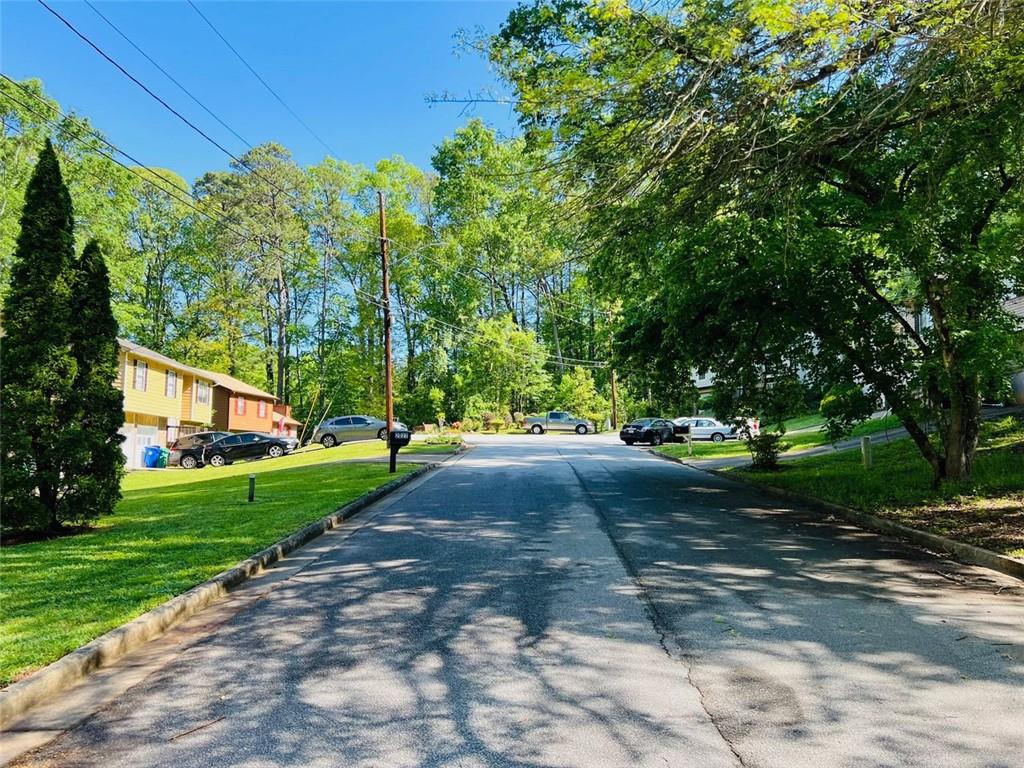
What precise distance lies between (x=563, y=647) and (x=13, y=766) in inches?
119

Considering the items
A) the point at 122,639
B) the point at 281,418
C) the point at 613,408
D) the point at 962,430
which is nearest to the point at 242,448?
the point at 281,418

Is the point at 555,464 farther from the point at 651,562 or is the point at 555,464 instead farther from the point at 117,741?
the point at 117,741

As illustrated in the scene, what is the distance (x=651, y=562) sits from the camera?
7055mm

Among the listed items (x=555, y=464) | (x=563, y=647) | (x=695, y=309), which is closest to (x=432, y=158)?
(x=555, y=464)

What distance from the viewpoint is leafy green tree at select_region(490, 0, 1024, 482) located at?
6.74 metres

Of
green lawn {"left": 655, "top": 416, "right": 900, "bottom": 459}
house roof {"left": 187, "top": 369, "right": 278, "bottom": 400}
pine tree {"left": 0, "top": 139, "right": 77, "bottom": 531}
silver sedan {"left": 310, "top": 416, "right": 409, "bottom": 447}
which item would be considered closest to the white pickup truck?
silver sedan {"left": 310, "top": 416, "right": 409, "bottom": 447}

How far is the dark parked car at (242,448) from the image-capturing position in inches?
1216

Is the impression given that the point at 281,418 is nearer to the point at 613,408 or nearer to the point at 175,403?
the point at 175,403

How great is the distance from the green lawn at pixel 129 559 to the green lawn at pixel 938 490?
833 centimetres

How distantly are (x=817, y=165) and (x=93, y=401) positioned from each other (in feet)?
36.2

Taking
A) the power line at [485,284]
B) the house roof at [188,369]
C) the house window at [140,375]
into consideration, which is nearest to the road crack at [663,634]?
Result: the house roof at [188,369]

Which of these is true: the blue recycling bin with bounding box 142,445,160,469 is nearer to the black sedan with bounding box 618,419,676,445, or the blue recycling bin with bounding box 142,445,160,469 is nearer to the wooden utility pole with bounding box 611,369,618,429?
the black sedan with bounding box 618,419,676,445

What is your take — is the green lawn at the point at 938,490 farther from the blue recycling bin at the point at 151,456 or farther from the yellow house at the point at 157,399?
the yellow house at the point at 157,399

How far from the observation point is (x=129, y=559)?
7.46m
